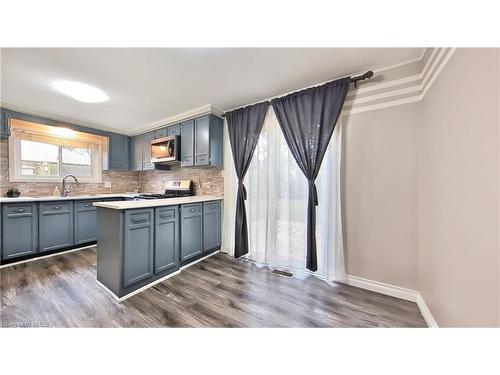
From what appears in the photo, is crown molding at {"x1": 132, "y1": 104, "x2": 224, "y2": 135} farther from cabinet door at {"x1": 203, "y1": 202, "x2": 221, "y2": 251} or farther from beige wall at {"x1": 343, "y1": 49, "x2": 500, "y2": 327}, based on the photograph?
beige wall at {"x1": 343, "y1": 49, "x2": 500, "y2": 327}

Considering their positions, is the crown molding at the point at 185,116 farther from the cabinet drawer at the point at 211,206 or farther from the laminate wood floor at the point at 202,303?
the laminate wood floor at the point at 202,303

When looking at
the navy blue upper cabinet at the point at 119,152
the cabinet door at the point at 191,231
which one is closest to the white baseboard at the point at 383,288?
the cabinet door at the point at 191,231

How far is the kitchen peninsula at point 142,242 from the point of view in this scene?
170 centimetres

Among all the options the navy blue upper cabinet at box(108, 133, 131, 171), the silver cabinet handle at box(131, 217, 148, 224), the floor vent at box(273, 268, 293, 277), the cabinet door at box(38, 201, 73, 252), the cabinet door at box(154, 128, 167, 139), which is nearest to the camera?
the silver cabinet handle at box(131, 217, 148, 224)

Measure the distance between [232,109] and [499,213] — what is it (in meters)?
2.74

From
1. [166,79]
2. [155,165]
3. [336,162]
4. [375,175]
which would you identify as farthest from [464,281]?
[155,165]

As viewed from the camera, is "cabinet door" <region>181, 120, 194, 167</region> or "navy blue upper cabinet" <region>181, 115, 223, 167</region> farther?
"cabinet door" <region>181, 120, 194, 167</region>

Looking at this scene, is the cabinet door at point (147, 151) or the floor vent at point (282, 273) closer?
the floor vent at point (282, 273)

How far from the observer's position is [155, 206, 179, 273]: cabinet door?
1.99 m

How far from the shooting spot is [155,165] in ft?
11.3

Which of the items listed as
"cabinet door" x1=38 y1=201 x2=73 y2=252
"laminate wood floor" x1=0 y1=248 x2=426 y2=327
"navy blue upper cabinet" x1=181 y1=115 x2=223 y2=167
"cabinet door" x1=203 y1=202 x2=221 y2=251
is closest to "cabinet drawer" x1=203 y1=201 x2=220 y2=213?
"cabinet door" x1=203 y1=202 x2=221 y2=251

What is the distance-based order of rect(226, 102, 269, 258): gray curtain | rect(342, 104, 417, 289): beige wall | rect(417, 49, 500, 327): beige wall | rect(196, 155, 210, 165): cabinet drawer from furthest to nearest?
rect(196, 155, 210, 165): cabinet drawer → rect(226, 102, 269, 258): gray curtain → rect(342, 104, 417, 289): beige wall → rect(417, 49, 500, 327): beige wall

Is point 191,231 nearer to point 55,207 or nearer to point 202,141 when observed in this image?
point 202,141

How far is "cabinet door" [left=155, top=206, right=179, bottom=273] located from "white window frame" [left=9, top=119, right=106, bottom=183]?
9.02ft
